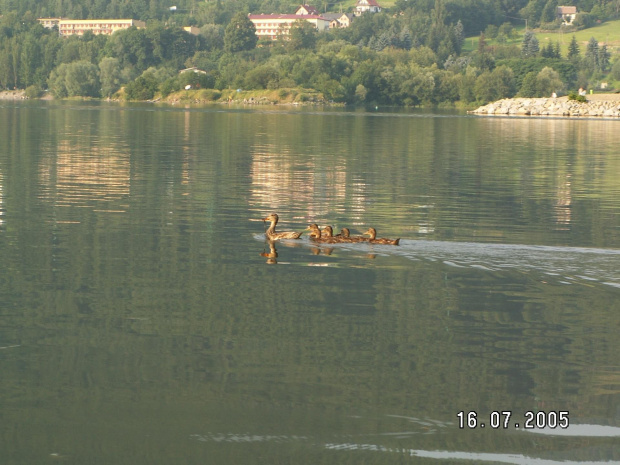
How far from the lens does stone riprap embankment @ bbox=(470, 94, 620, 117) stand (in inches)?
6004

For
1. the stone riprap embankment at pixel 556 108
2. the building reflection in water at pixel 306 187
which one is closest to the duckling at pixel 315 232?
the building reflection in water at pixel 306 187

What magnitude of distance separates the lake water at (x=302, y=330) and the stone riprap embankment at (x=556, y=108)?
12351 centimetres

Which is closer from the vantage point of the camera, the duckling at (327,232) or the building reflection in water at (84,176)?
the duckling at (327,232)

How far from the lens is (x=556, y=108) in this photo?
521 feet

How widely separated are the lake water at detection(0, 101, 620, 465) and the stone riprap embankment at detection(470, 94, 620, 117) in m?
124

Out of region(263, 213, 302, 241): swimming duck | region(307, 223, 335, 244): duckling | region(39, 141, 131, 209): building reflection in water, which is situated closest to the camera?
region(307, 223, 335, 244): duckling

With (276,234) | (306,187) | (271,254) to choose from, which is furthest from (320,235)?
(306,187)

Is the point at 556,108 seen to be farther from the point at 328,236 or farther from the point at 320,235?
the point at 320,235

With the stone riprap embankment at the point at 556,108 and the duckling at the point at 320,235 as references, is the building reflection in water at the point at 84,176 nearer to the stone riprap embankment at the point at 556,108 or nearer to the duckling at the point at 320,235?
the duckling at the point at 320,235

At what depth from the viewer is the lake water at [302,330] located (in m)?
12.0

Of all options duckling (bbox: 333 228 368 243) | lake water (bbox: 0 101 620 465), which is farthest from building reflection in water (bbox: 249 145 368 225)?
duckling (bbox: 333 228 368 243)

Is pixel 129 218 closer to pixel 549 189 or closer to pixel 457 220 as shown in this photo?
pixel 457 220

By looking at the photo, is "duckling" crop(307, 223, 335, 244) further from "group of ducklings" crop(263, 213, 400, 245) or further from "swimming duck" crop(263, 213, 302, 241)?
"swimming duck" crop(263, 213, 302, 241)

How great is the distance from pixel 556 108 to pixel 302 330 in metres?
149
